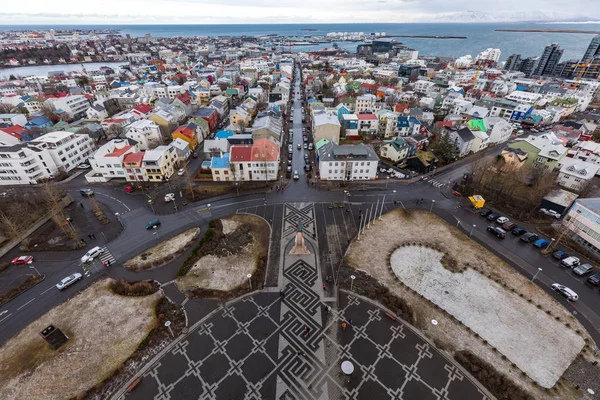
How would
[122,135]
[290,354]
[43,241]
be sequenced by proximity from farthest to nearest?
[122,135] < [43,241] < [290,354]

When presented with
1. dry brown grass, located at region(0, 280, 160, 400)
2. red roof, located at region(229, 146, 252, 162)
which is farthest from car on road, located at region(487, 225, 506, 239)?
dry brown grass, located at region(0, 280, 160, 400)

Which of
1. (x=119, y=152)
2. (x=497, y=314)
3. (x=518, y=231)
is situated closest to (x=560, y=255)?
(x=518, y=231)

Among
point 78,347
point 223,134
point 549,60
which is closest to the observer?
point 78,347

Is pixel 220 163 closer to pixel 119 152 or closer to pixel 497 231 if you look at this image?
pixel 119 152

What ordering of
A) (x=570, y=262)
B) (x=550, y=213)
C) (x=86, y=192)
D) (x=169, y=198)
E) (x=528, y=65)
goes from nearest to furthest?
(x=570, y=262) < (x=550, y=213) < (x=169, y=198) < (x=86, y=192) < (x=528, y=65)

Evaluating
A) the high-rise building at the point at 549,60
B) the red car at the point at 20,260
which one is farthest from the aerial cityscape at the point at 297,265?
the high-rise building at the point at 549,60

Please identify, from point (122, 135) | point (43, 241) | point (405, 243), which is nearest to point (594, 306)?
point (405, 243)

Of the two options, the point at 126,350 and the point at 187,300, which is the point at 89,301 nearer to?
the point at 126,350
